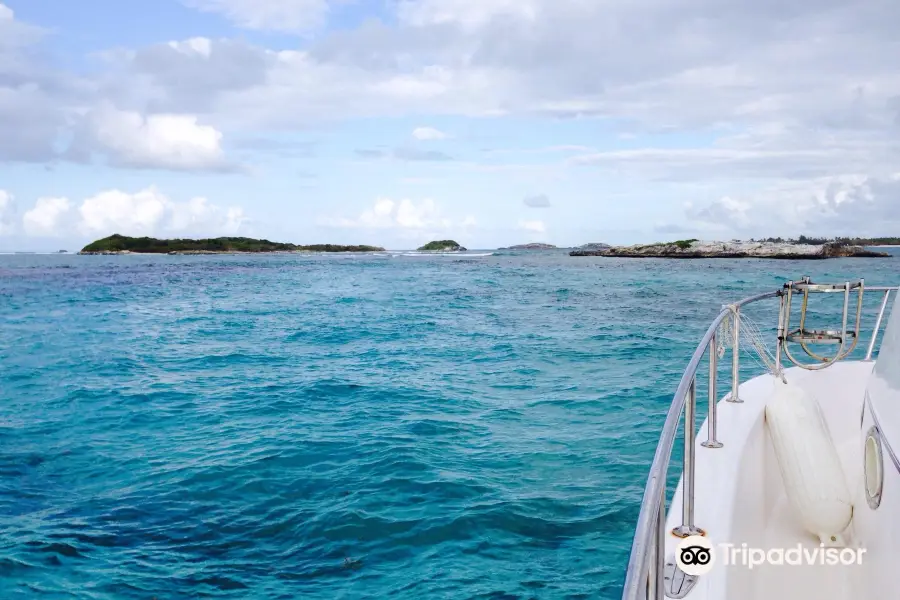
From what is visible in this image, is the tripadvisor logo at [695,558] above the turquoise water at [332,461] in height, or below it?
above

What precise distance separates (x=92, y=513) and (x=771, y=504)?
5623 mm

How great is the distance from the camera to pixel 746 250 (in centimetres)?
7894

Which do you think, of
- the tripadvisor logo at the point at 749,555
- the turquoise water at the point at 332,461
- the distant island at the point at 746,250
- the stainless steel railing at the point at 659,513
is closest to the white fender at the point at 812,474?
the tripadvisor logo at the point at 749,555

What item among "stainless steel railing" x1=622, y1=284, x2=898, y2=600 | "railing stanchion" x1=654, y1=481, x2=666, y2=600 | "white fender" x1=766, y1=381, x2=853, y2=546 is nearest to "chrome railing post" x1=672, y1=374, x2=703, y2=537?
"stainless steel railing" x1=622, y1=284, x2=898, y2=600

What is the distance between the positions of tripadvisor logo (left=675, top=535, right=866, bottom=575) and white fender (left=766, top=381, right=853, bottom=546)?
0.11m

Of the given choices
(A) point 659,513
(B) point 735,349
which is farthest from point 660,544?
(B) point 735,349

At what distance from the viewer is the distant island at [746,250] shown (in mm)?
72131

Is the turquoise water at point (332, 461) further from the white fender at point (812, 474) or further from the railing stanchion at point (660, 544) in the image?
the railing stanchion at point (660, 544)

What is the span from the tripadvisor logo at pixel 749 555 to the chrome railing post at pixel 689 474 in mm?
54

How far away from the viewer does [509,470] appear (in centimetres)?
691

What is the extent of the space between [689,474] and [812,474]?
4.65 ft

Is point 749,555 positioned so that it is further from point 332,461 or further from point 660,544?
point 332,461

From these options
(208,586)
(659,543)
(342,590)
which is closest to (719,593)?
(659,543)

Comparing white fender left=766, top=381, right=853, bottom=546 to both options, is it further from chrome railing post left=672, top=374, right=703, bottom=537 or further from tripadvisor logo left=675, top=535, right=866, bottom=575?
chrome railing post left=672, top=374, right=703, bottom=537
